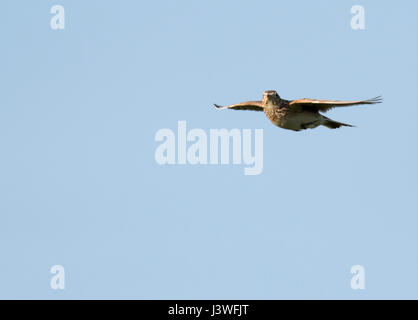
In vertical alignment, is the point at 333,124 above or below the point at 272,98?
below

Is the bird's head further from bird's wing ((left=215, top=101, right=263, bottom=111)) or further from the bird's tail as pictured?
bird's wing ((left=215, top=101, right=263, bottom=111))

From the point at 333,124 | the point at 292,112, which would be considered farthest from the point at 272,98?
the point at 333,124

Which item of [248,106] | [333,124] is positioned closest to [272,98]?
[333,124]

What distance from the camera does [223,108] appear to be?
47.0 metres

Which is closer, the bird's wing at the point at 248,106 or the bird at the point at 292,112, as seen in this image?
the bird at the point at 292,112

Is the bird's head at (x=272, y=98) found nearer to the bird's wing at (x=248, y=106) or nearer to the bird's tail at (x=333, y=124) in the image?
the bird's tail at (x=333, y=124)

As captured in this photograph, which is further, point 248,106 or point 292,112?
point 248,106

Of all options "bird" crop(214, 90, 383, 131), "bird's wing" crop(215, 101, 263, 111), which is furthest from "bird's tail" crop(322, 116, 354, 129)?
"bird's wing" crop(215, 101, 263, 111)

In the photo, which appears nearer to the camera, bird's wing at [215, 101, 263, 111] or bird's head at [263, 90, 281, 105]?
bird's head at [263, 90, 281, 105]

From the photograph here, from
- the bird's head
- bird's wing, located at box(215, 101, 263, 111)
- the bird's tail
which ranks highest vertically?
bird's wing, located at box(215, 101, 263, 111)

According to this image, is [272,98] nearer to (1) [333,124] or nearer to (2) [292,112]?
(2) [292,112]

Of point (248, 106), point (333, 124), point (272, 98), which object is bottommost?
point (333, 124)

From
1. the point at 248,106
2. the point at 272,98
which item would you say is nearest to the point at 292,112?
the point at 272,98

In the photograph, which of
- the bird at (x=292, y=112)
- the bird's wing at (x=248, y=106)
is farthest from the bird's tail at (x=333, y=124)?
the bird's wing at (x=248, y=106)
